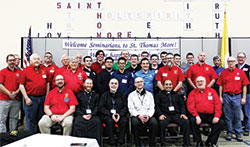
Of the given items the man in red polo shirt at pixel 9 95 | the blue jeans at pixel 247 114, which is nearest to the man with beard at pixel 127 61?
the man in red polo shirt at pixel 9 95

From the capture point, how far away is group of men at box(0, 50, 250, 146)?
2.98 metres

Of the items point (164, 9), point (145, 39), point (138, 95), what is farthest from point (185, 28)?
point (138, 95)

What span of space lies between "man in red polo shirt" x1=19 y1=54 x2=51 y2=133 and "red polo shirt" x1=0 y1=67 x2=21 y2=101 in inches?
13.9

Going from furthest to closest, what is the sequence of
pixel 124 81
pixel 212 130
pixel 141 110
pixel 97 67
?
pixel 97 67 → pixel 124 81 → pixel 141 110 → pixel 212 130

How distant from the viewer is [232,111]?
3.62 m

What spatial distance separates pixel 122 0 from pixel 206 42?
330 centimetres

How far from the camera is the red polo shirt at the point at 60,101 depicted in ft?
10.0

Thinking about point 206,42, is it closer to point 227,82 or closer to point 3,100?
point 227,82

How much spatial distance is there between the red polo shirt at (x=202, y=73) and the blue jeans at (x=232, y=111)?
452 millimetres

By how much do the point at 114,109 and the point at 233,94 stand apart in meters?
2.43

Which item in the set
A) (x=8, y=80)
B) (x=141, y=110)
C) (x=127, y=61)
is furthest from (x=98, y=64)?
(x=8, y=80)

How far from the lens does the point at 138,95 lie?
3270mm

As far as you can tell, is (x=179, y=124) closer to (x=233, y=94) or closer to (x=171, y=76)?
(x=171, y=76)

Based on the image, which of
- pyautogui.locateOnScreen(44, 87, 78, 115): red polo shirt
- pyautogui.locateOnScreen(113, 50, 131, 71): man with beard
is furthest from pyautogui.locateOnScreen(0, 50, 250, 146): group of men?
pyautogui.locateOnScreen(113, 50, 131, 71): man with beard
